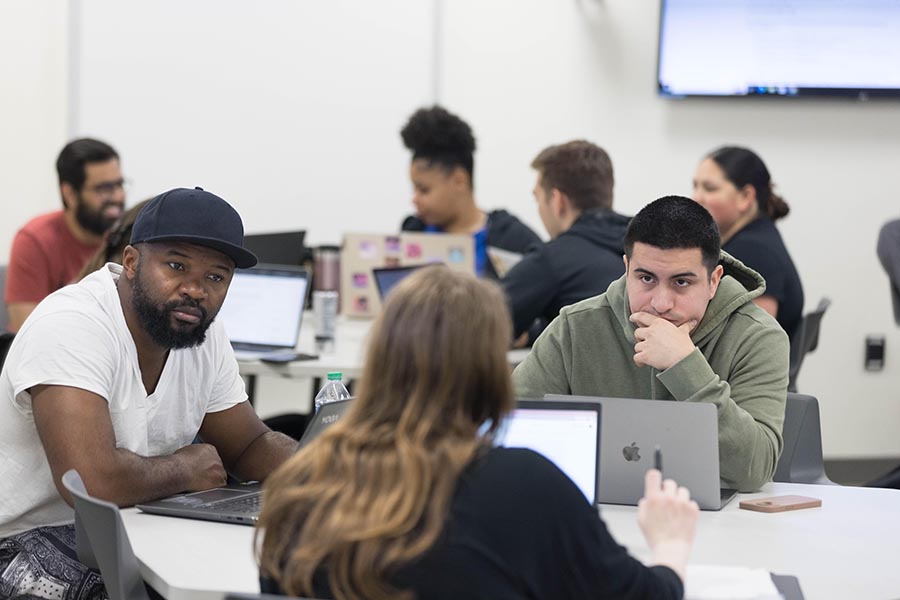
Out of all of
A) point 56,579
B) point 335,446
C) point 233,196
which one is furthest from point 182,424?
point 233,196

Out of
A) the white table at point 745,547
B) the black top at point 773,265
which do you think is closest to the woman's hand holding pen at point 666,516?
the white table at point 745,547

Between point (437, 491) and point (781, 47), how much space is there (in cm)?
512

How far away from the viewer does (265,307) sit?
4660 millimetres

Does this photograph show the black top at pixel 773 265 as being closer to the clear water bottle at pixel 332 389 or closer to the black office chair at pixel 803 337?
the black office chair at pixel 803 337

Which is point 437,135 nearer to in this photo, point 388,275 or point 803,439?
point 388,275

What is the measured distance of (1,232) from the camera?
5953 mm

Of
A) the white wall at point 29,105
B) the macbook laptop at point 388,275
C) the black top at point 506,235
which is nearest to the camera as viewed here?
the macbook laptop at point 388,275

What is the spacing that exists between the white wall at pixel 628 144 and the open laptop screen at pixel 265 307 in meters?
1.60

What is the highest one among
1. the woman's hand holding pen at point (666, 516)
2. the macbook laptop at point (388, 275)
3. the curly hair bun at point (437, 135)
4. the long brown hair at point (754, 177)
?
the curly hair bun at point (437, 135)

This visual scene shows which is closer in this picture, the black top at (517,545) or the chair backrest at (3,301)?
the black top at (517,545)

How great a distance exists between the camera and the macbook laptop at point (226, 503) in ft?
7.84

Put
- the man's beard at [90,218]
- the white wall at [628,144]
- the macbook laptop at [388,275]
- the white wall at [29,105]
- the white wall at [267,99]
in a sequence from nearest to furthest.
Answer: the man's beard at [90,218] → the macbook laptop at [388,275] → the white wall at [29,105] → the white wall at [267,99] → the white wall at [628,144]

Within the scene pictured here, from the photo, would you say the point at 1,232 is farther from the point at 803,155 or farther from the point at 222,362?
the point at 803,155

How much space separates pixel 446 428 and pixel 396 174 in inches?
189
